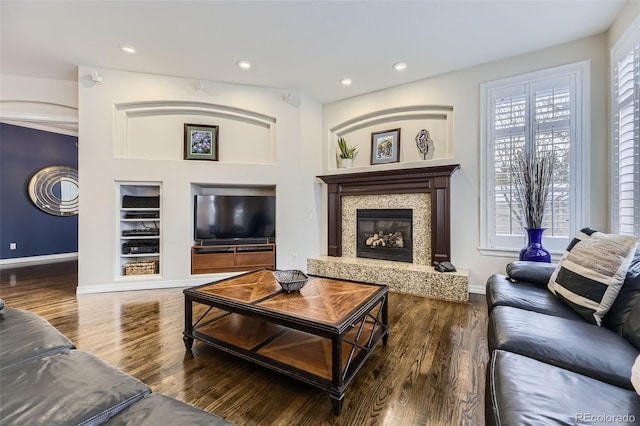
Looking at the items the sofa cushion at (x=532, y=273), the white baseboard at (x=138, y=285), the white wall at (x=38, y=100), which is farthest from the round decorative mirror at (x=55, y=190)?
the sofa cushion at (x=532, y=273)

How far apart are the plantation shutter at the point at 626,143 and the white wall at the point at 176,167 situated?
3.62 m

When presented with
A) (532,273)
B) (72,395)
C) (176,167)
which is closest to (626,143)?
(532,273)

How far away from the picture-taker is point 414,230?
3.84 metres

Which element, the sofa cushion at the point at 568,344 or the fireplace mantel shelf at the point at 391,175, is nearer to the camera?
the sofa cushion at the point at 568,344

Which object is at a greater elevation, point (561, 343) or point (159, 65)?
point (159, 65)

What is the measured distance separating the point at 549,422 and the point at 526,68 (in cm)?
388

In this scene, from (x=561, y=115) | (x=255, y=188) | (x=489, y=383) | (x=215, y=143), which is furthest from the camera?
(x=255, y=188)

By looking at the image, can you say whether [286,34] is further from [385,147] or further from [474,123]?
[474,123]

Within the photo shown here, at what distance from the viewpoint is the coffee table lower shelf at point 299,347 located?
1.45 metres

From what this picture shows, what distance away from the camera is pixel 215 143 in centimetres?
408

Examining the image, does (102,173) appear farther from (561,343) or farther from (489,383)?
(561,343)

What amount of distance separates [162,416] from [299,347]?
1155 millimetres

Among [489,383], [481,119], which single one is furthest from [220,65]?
[489,383]

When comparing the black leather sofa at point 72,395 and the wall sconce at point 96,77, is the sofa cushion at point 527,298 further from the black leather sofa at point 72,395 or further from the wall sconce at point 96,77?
the wall sconce at point 96,77
